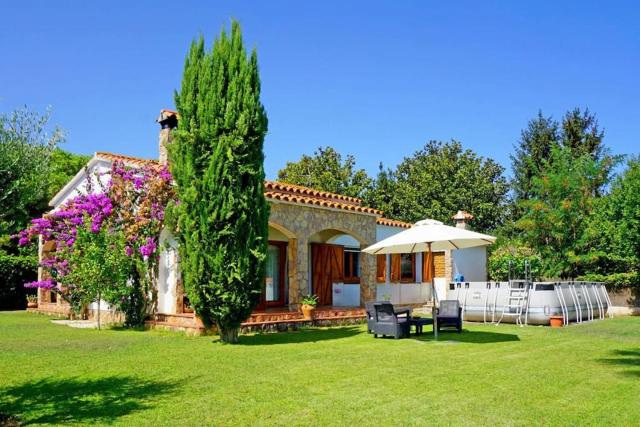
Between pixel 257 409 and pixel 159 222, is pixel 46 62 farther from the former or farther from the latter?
pixel 257 409

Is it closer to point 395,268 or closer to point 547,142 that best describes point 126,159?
point 395,268

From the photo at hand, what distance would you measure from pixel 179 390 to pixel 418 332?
324 inches

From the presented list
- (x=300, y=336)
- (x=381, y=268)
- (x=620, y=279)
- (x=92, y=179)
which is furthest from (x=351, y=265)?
(x=620, y=279)

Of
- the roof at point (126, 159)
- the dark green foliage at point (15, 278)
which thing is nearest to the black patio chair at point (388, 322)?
the roof at point (126, 159)

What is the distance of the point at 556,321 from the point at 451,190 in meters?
18.7

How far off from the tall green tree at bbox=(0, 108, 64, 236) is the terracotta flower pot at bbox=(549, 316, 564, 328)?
14.5 metres

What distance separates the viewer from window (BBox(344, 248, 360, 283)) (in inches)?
883

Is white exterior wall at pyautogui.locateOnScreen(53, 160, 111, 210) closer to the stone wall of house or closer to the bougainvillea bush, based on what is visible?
the bougainvillea bush

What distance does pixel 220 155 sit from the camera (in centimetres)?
1216

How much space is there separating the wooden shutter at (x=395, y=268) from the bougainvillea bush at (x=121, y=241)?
10.7 metres

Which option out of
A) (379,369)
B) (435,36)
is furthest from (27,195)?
(435,36)

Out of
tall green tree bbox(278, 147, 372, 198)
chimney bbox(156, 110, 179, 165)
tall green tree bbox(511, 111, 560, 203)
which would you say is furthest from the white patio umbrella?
tall green tree bbox(278, 147, 372, 198)

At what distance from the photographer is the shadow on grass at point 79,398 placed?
6139 millimetres

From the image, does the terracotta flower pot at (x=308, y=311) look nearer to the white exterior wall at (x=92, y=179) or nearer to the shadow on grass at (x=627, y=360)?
the white exterior wall at (x=92, y=179)
